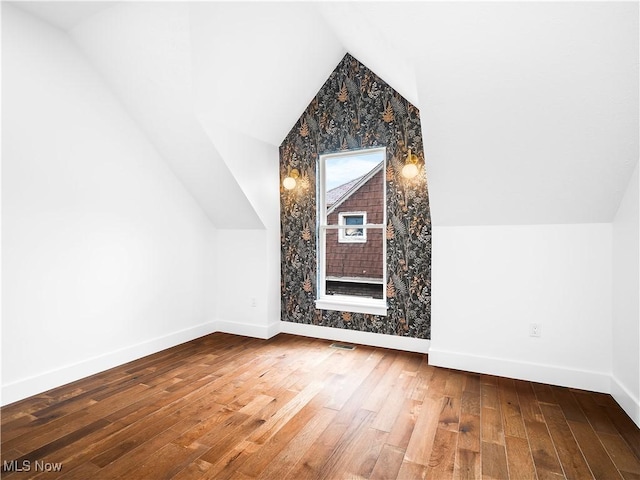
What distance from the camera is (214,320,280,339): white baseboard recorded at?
4.07m

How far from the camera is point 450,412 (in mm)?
2396

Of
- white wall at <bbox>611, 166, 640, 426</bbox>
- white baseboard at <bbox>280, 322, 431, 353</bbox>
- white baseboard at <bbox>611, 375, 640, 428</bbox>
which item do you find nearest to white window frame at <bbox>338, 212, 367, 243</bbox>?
white baseboard at <bbox>280, 322, 431, 353</bbox>

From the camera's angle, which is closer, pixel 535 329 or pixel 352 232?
pixel 535 329

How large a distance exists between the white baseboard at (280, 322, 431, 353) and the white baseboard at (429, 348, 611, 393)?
1.01 ft

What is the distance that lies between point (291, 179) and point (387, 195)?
116 centimetres

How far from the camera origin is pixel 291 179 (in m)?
4.15

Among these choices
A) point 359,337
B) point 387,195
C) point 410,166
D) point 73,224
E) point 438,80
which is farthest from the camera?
point 359,337

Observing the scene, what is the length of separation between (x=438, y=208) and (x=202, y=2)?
2393 mm

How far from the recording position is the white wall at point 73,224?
2498 mm

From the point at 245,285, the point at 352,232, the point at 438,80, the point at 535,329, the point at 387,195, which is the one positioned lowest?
the point at 535,329

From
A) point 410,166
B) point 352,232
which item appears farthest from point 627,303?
point 352,232

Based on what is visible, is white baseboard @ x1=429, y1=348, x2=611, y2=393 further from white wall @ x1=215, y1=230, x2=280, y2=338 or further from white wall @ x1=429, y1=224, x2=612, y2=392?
white wall @ x1=215, y1=230, x2=280, y2=338

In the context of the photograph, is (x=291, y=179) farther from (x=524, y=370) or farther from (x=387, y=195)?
(x=524, y=370)

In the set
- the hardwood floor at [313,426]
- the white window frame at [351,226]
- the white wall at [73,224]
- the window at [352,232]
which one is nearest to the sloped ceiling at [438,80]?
the white wall at [73,224]
